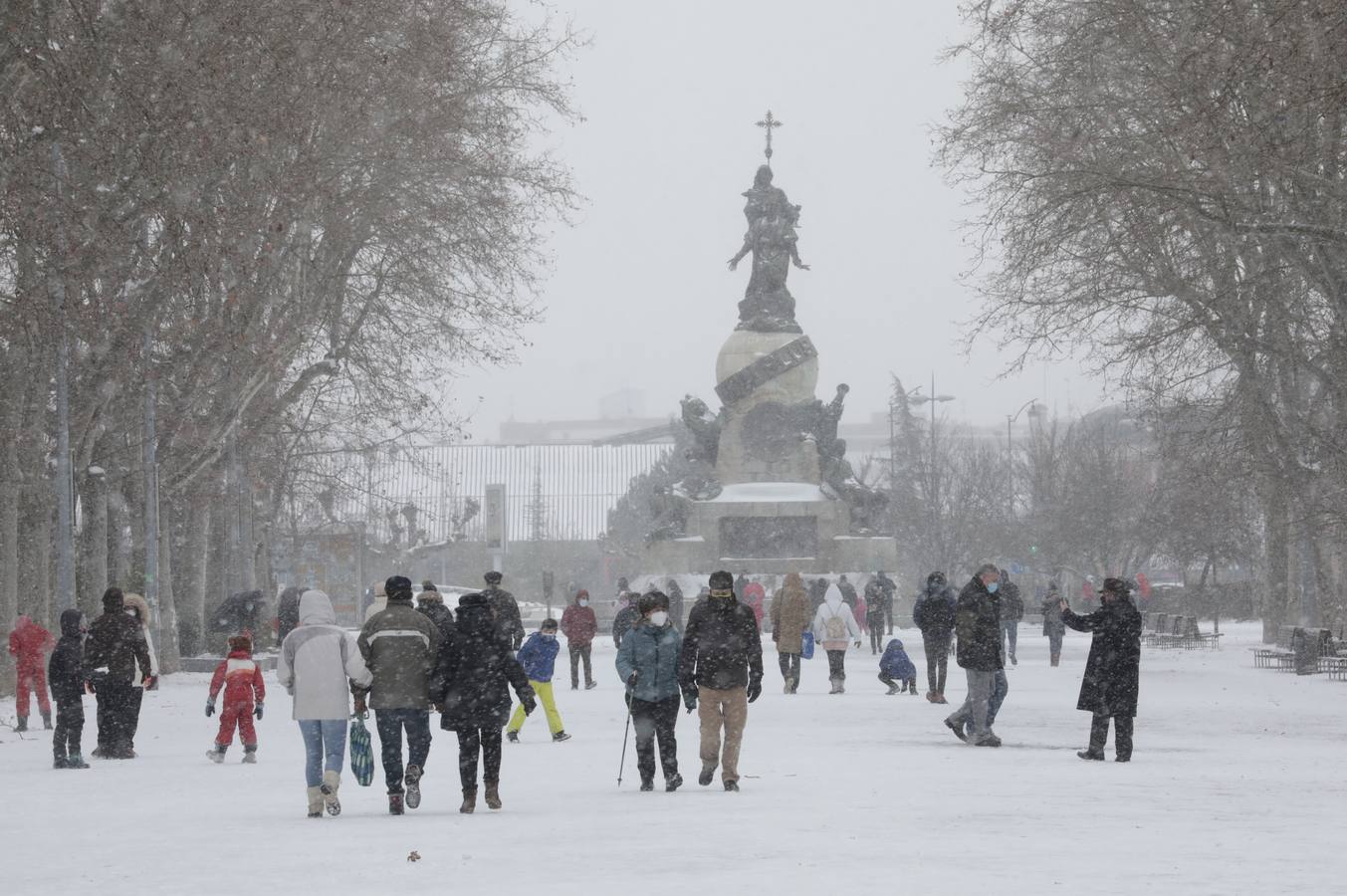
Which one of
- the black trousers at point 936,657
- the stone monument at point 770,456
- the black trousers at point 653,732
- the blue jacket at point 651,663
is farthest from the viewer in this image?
the stone monument at point 770,456

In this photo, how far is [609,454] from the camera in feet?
385

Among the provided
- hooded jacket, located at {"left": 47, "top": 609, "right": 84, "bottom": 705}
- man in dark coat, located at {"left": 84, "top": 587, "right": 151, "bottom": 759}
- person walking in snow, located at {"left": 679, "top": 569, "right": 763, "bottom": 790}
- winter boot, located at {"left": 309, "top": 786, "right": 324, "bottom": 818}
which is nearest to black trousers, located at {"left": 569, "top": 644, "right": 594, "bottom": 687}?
man in dark coat, located at {"left": 84, "top": 587, "right": 151, "bottom": 759}

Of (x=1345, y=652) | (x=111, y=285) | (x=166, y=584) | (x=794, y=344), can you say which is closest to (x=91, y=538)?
(x=166, y=584)

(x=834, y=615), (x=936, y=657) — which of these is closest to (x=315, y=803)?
(x=936, y=657)

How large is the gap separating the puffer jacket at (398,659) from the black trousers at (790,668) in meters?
14.7

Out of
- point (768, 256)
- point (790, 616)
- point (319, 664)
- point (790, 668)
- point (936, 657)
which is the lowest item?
point (790, 668)

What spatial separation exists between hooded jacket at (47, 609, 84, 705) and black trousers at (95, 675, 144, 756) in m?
0.39

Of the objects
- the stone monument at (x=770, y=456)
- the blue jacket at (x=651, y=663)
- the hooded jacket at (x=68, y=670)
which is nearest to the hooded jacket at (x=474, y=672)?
the blue jacket at (x=651, y=663)

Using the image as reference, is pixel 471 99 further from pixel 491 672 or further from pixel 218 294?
pixel 491 672

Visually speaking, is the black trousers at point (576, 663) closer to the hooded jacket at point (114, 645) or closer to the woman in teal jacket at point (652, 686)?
the hooded jacket at point (114, 645)

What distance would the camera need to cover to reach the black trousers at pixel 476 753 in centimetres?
1400

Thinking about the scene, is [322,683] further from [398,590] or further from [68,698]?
[68,698]

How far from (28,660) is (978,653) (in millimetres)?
9540

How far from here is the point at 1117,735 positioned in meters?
17.5
